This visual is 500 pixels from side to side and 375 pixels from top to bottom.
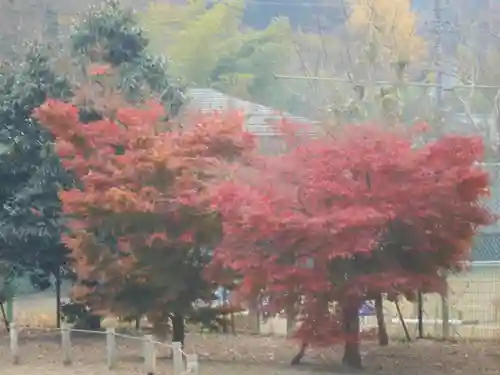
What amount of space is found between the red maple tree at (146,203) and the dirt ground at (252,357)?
3.36 feet

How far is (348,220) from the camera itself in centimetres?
1215

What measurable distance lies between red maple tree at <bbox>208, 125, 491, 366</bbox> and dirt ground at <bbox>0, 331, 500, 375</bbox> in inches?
67.2

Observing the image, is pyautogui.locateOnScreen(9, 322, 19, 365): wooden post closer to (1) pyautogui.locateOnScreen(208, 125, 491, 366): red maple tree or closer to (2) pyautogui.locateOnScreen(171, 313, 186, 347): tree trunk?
(2) pyautogui.locateOnScreen(171, 313, 186, 347): tree trunk

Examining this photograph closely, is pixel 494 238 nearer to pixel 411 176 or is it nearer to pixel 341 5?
pixel 411 176

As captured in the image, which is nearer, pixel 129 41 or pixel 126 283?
pixel 126 283

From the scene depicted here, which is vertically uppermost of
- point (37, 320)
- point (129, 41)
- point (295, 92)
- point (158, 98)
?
point (295, 92)

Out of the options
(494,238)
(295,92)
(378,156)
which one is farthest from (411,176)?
(295,92)

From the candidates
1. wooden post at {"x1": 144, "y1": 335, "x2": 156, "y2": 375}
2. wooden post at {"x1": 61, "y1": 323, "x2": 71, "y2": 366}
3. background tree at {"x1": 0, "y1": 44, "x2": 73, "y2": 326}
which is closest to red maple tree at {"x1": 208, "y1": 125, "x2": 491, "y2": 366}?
wooden post at {"x1": 144, "y1": 335, "x2": 156, "y2": 375}

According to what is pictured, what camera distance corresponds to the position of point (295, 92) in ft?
129

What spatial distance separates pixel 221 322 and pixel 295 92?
2449 centimetres

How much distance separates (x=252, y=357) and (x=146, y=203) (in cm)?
355

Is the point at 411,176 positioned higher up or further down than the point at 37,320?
higher up

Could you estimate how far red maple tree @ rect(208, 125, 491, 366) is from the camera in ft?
41.1

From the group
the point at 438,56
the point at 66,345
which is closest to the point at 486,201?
the point at 66,345
